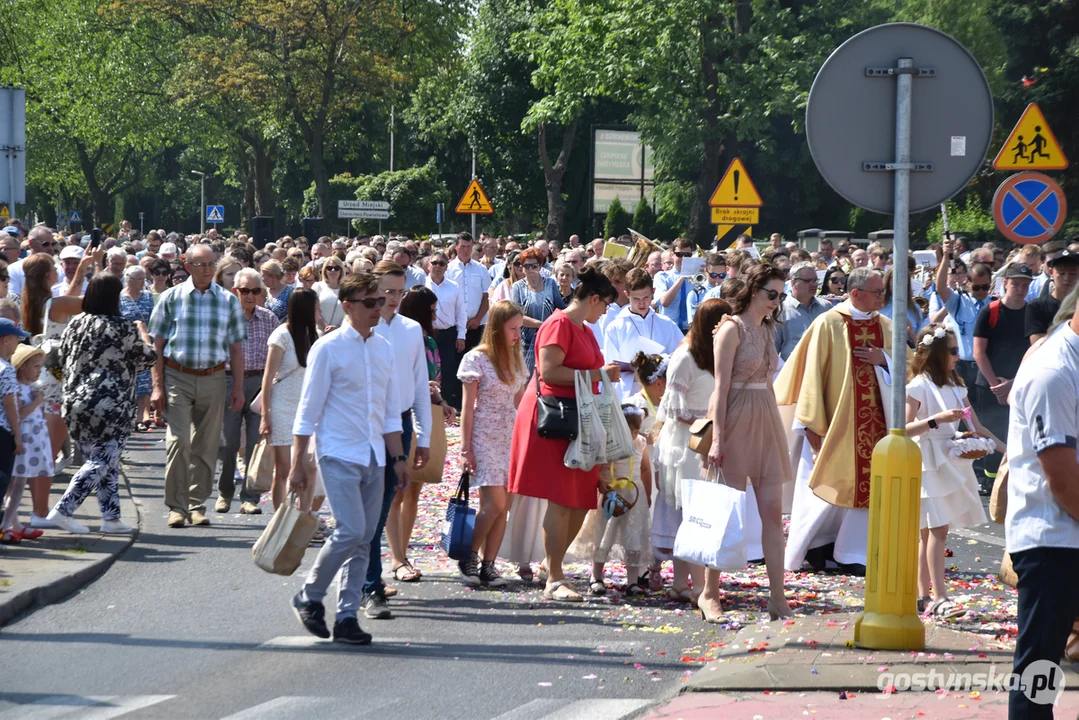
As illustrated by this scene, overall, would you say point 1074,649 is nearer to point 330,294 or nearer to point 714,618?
point 714,618

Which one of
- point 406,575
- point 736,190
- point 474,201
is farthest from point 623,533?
point 474,201

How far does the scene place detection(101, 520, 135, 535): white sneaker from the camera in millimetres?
10447

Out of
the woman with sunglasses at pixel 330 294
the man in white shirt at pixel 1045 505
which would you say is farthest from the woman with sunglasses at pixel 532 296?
the man in white shirt at pixel 1045 505

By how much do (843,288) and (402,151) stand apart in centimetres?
6269

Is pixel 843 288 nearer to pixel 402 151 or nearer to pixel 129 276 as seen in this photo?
pixel 129 276

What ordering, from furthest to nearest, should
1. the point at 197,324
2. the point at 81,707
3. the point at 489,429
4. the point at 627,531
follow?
1. the point at 197,324
2. the point at 489,429
3. the point at 627,531
4. the point at 81,707

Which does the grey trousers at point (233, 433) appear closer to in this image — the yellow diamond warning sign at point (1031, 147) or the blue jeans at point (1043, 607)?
the yellow diamond warning sign at point (1031, 147)

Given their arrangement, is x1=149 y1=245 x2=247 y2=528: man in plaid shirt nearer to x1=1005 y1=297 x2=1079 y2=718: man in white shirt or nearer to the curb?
the curb

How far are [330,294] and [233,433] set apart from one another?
75.6 inches

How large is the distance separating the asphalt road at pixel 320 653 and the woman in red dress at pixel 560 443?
387 mm

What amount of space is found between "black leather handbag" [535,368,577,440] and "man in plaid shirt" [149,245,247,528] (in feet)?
11.3

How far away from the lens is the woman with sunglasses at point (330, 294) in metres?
13.2

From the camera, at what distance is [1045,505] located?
15.6 feet

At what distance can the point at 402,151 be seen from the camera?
74.0m
